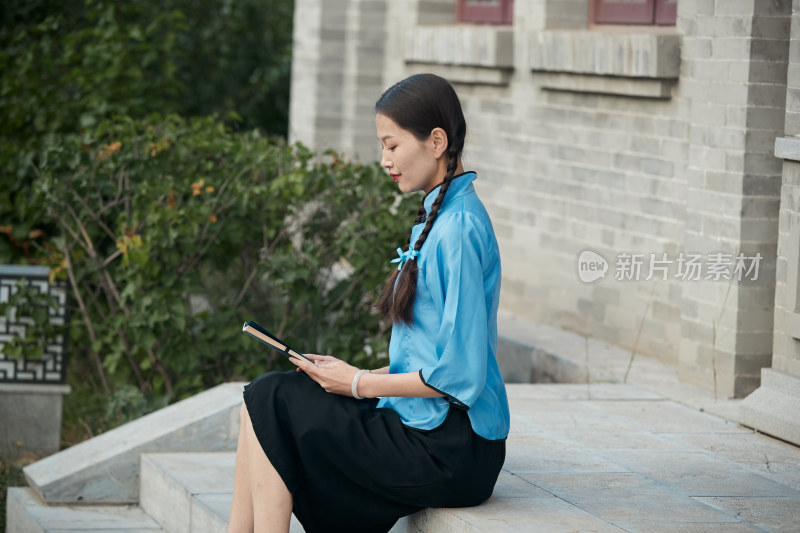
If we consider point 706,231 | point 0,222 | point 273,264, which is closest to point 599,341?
point 706,231

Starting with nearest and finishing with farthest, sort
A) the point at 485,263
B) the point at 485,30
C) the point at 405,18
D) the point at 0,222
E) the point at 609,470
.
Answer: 1. the point at 485,263
2. the point at 609,470
3. the point at 0,222
4. the point at 485,30
5. the point at 405,18

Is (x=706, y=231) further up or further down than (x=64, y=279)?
further up

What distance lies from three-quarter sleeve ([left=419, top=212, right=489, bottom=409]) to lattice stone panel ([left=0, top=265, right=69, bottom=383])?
11.6ft

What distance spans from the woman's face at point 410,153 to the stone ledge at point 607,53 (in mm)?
3361

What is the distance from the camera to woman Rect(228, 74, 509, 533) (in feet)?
10.7

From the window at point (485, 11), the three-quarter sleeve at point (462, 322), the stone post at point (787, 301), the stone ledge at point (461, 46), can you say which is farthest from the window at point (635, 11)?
the three-quarter sleeve at point (462, 322)

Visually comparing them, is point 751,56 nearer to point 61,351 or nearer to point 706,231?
point 706,231

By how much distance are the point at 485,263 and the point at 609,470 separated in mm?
1258

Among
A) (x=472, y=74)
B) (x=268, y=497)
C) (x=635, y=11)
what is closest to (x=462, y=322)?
(x=268, y=497)

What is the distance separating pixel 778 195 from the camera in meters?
5.48

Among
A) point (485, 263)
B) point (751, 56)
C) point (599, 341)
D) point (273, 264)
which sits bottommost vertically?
point (599, 341)

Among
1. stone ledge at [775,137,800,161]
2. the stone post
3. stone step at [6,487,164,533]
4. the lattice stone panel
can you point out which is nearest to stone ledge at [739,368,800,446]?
the stone post

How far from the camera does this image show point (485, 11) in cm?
904

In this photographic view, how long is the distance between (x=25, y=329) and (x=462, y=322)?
3.68 meters
